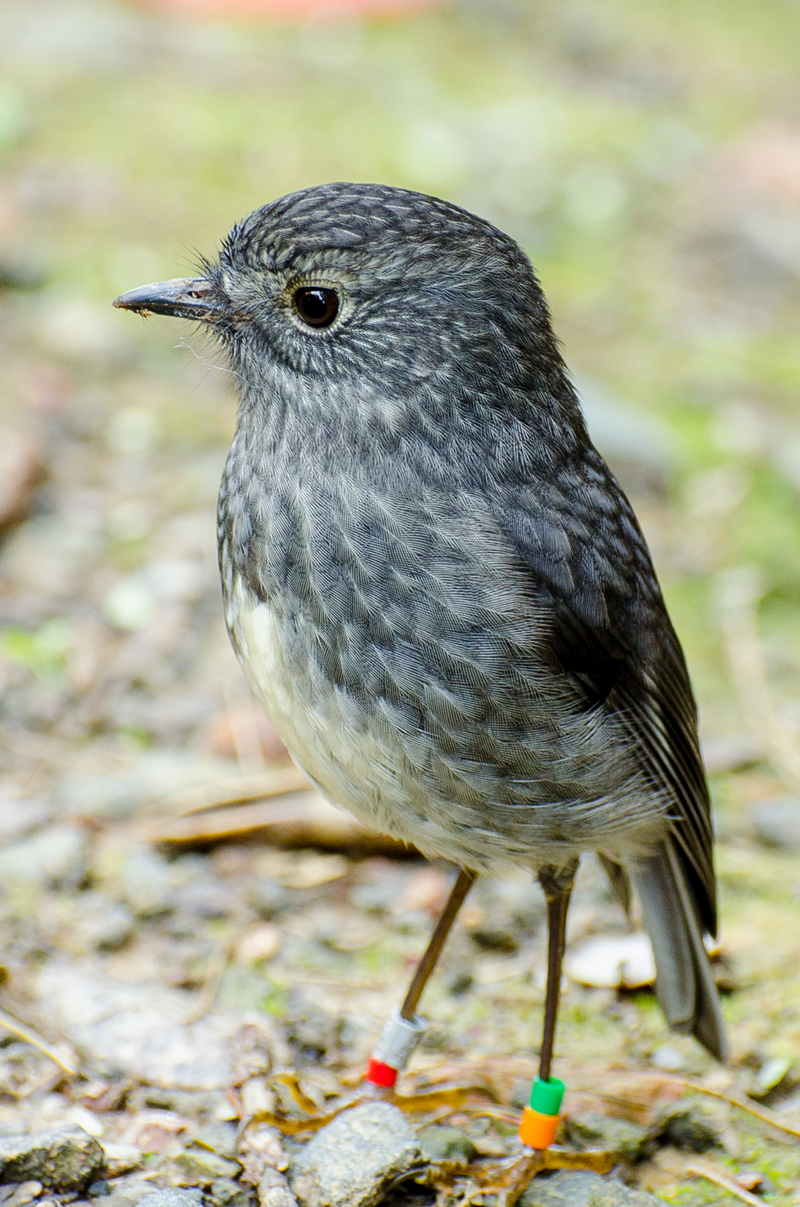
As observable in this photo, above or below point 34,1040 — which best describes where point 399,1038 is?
above

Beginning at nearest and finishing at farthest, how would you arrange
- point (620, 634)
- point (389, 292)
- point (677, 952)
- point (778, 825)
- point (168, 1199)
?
1. point (168, 1199)
2. point (389, 292)
3. point (620, 634)
4. point (677, 952)
5. point (778, 825)

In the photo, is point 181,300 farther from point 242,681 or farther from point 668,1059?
point 668,1059

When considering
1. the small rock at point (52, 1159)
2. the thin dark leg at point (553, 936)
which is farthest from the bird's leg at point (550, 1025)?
the small rock at point (52, 1159)

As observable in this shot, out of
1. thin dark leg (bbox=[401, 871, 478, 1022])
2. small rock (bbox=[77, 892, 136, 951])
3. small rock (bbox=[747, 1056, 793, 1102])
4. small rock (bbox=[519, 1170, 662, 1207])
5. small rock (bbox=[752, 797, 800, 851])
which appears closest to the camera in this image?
small rock (bbox=[519, 1170, 662, 1207])

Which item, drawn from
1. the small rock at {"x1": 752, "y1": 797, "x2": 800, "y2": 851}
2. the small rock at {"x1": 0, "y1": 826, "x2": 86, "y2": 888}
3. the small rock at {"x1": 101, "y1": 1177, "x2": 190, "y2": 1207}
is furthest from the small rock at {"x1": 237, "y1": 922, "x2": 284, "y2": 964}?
the small rock at {"x1": 752, "y1": 797, "x2": 800, "y2": 851}

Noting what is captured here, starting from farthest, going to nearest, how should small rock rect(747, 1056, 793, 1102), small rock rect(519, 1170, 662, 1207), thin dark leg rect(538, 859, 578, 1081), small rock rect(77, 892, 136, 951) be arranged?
small rock rect(77, 892, 136, 951)
small rock rect(747, 1056, 793, 1102)
thin dark leg rect(538, 859, 578, 1081)
small rock rect(519, 1170, 662, 1207)

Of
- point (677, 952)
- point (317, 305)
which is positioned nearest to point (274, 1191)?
point (677, 952)

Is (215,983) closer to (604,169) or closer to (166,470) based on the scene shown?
(166,470)

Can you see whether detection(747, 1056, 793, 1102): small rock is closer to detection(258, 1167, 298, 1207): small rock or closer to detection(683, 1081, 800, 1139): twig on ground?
detection(683, 1081, 800, 1139): twig on ground
